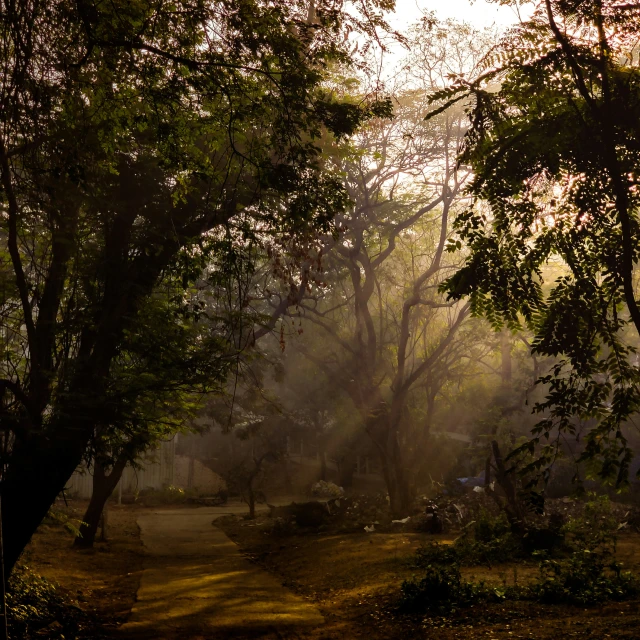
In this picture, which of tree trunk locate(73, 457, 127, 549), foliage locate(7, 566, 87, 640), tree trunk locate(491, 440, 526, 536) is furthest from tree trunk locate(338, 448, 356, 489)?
foliage locate(7, 566, 87, 640)

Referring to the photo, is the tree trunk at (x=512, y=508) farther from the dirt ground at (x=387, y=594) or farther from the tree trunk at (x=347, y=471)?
the tree trunk at (x=347, y=471)

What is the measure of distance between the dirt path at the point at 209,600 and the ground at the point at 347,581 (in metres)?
0.25

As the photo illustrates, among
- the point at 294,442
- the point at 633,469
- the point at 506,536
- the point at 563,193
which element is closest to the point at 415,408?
the point at 633,469

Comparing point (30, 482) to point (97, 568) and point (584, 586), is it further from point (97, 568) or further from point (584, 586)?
point (584, 586)

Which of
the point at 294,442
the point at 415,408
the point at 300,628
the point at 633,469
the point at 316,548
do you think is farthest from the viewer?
the point at 294,442

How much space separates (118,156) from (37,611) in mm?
5578

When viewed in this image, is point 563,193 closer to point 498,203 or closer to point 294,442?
point 498,203

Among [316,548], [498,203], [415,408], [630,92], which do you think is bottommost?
[316,548]

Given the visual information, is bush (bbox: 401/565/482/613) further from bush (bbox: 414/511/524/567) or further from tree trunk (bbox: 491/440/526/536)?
tree trunk (bbox: 491/440/526/536)

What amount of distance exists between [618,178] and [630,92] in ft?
3.77

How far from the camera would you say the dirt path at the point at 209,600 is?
7355 mm

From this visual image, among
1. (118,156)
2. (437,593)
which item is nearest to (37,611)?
(437,593)

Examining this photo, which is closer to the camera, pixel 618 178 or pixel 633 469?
pixel 618 178

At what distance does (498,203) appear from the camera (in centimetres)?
677
